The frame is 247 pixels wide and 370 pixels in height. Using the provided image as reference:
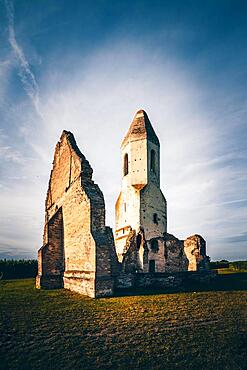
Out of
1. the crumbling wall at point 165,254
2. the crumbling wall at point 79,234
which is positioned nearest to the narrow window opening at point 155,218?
the crumbling wall at point 165,254

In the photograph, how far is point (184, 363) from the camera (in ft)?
17.2

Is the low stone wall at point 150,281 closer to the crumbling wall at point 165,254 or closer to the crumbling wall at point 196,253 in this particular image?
the crumbling wall at point 165,254

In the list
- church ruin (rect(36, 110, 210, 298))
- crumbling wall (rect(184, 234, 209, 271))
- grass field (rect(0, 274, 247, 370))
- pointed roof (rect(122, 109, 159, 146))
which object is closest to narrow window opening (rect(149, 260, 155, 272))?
church ruin (rect(36, 110, 210, 298))

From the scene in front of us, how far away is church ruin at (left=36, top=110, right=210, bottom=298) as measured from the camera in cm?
1324

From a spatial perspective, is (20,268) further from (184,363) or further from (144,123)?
(184,363)

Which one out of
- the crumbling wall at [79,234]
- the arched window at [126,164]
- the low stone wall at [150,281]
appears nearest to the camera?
the crumbling wall at [79,234]

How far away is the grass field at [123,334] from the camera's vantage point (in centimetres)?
536

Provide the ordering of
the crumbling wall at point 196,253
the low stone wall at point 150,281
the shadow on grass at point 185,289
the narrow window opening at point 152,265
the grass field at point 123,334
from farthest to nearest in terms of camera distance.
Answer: the narrow window opening at point 152,265 → the crumbling wall at point 196,253 → the low stone wall at point 150,281 → the shadow on grass at point 185,289 → the grass field at point 123,334

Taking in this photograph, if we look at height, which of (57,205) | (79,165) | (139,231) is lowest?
(139,231)

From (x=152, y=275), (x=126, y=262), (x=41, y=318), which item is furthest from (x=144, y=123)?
(x=41, y=318)

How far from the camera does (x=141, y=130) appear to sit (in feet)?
91.7

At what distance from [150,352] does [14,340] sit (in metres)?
3.16

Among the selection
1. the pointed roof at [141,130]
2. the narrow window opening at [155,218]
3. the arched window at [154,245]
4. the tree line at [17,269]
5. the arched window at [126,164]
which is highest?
the pointed roof at [141,130]

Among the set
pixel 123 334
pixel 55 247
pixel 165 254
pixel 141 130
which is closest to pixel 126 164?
pixel 141 130
